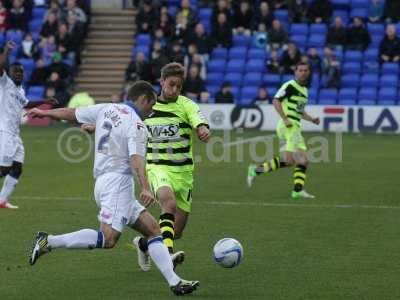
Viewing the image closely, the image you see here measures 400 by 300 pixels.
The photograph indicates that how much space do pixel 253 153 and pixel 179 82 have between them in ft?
45.7

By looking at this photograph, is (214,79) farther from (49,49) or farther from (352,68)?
(49,49)

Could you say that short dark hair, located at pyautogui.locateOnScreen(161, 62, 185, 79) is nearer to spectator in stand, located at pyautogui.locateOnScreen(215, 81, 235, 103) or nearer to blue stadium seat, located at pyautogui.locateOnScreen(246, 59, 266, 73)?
spectator in stand, located at pyautogui.locateOnScreen(215, 81, 235, 103)

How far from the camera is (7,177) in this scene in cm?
1586

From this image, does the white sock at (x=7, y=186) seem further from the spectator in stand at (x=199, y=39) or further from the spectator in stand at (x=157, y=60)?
the spectator in stand at (x=199, y=39)

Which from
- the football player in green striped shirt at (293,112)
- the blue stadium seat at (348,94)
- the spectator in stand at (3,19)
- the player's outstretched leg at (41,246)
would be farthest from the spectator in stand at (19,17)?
the player's outstretched leg at (41,246)

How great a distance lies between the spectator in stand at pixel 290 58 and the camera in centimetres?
3125

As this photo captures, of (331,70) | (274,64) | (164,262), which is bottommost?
(164,262)

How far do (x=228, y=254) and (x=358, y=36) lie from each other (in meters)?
22.6

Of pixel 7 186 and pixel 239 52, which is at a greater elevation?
pixel 239 52

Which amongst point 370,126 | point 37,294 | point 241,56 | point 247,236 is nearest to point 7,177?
point 247,236

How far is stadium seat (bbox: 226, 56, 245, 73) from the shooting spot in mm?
33125

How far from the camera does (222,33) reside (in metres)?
33.1

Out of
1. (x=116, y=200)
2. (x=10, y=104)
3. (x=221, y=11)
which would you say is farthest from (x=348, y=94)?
(x=116, y=200)

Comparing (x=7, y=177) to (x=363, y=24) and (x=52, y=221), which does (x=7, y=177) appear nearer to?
(x=52, y=221)
